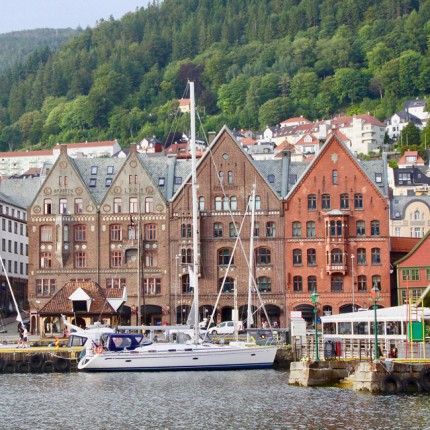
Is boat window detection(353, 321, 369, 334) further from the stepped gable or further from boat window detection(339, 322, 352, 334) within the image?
the stepped gable

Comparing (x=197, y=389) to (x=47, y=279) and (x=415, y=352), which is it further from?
(x=47, y=279)

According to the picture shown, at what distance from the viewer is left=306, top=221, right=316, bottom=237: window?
114188 mm

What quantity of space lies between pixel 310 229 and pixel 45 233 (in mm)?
26547

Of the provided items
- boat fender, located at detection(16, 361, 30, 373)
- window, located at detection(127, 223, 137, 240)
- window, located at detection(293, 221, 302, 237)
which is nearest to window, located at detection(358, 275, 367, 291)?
window, located at detection(293, 221, 302, 237)

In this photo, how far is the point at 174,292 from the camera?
115 metres

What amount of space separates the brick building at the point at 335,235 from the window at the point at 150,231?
13.0 m

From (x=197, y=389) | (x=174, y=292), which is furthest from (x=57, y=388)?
(x=174, y=292)

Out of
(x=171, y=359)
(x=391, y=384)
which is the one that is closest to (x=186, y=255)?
(x=171, y=359)

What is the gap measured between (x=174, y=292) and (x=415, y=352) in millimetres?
51247

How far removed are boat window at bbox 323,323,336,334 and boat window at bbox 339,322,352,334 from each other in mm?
1965

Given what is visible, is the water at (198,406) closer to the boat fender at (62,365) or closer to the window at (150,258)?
the boat fender at (62,365)

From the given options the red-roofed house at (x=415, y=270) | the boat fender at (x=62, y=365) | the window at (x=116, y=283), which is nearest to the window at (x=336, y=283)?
the red-roofed house at (x=415, y=270)

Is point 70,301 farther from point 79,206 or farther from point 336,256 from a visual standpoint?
point 336,256

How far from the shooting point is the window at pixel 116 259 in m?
116
